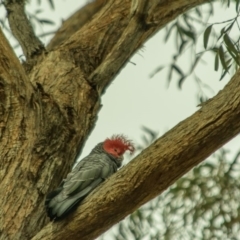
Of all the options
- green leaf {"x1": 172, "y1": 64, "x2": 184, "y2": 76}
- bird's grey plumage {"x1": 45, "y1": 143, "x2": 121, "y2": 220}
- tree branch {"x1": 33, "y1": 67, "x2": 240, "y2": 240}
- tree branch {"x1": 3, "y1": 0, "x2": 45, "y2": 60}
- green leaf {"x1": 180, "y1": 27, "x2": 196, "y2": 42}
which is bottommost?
tree branch {"x1": 33, "y1": 67, "x2": 240, "y2": 240}

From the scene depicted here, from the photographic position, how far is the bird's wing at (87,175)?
2.12m

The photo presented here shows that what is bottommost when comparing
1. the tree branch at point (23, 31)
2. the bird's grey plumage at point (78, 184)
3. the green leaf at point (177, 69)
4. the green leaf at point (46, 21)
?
the bird's grey plumage at point (78, 184)

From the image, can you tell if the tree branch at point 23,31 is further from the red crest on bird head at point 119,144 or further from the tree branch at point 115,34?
the red crest on bird head at point 119,144

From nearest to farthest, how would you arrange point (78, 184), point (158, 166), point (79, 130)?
point (158, 166)
point (78, 184)
point (79, 130)

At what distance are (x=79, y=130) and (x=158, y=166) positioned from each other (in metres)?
0.60

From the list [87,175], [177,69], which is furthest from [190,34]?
[87,175]

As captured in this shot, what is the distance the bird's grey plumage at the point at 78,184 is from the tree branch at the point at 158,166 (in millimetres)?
40

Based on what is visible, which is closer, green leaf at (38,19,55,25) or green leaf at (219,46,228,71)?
green leaf at (219,46,228,71)

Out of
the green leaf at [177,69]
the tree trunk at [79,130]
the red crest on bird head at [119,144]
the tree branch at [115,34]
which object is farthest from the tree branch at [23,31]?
the green leaf at [177,69]

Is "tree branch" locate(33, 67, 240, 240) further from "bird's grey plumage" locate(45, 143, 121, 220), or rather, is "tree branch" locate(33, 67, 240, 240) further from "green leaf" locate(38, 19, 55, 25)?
"green leaf" locate(38, 19, 55, 25)

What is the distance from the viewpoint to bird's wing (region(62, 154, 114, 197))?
212 cm

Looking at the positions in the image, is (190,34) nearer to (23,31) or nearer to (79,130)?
(23,31)

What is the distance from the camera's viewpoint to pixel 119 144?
2.69 meters

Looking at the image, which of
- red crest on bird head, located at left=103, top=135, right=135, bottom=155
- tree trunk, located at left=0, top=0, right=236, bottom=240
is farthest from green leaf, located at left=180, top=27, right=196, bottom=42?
red crest on bird head, located at left=103, top=135, right=135, bottom=155
